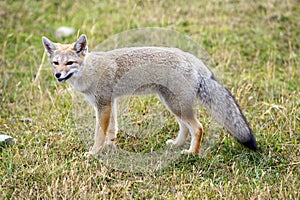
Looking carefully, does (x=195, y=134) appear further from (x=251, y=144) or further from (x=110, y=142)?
(x=110, y=142)

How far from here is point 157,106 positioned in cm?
653

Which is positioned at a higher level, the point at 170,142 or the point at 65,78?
the point at 65,78

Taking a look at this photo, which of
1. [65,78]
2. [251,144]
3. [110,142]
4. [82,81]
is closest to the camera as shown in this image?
[65,78]

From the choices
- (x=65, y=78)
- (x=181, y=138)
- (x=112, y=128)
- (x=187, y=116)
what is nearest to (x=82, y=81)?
(x=65, y=78)

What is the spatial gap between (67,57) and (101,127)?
0.90m

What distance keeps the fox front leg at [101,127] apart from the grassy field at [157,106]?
0.19m

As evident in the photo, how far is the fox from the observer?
206 inches

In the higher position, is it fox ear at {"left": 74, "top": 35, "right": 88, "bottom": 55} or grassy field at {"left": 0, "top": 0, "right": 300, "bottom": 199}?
fox ear at {"left": 74, "top": 35, "right": 88, "bottom": 55}

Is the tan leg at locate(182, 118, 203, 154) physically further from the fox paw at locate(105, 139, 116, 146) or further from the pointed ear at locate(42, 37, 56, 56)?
the pointed ear at locate(42, 37, 56, 56)

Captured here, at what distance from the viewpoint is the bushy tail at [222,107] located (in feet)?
17.2

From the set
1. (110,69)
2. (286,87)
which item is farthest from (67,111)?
(286,87)

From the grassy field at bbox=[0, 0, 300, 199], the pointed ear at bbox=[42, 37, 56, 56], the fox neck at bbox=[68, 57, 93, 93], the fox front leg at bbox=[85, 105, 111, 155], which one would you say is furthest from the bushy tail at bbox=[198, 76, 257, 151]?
the pointed ear at bbox=[42, 37, 56, 56]

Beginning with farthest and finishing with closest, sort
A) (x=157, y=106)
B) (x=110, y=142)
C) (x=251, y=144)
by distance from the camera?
(x=157, y=106) → (x=110, y=142) → (x=251, y=144)

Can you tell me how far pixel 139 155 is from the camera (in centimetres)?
545
